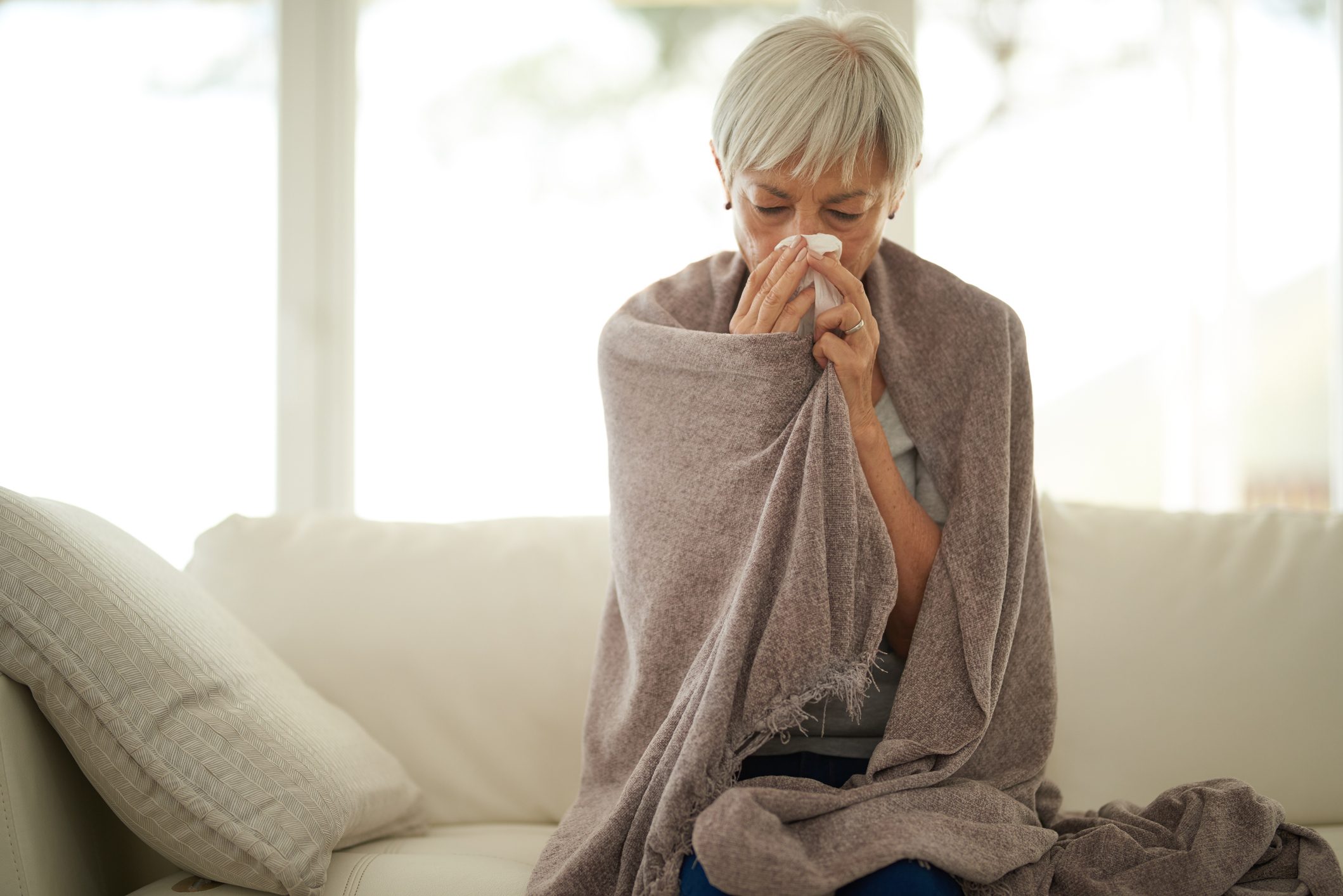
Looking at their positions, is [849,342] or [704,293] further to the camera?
[704,293]

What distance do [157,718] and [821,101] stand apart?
3.36ft

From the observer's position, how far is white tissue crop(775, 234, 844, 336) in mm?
1171

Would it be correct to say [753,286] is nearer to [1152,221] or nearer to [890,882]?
[890,882]

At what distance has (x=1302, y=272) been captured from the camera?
2443 millimetres

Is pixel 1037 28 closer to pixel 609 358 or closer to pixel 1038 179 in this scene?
pixel 1038 179

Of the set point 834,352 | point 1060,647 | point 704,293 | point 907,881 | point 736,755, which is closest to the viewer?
point 907,881

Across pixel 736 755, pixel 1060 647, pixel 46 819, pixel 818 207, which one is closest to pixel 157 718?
pixel 46 819

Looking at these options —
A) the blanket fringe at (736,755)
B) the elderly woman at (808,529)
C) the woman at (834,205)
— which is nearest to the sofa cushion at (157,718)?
the elderly woman at (808,529)

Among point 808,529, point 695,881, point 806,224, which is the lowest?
point 695,881

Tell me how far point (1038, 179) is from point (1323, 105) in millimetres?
752

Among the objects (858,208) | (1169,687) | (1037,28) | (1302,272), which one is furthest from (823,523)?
(1302,272)

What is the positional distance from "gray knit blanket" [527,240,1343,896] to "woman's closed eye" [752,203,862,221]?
164 mm

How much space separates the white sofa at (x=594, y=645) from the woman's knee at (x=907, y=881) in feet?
1.95

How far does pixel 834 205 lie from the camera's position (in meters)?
1.20
